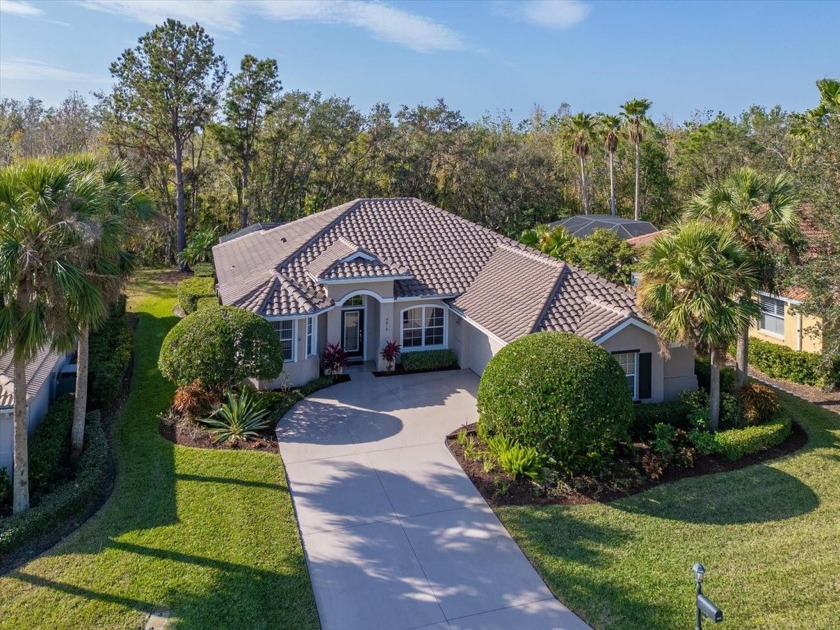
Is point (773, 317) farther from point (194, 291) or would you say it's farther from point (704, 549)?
point (194, 291)

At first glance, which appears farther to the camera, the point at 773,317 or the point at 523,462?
the point at 773,317

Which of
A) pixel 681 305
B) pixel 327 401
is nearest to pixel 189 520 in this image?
pixel 327 401

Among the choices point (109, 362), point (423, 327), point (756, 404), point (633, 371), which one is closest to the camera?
point (756, 404)

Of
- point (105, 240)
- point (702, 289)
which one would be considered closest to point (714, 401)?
point (702, 289)

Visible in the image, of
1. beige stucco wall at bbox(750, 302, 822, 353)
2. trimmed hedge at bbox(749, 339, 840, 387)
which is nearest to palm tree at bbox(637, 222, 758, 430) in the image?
beige stucco wall at bbox(750, 302, 822, 353)

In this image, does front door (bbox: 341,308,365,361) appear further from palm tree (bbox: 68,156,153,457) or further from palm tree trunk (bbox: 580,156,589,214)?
palm tree trunk (bbox: 580,156,589,214)

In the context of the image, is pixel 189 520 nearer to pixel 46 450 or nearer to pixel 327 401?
pixel 46 450

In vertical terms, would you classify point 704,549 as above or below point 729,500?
below
